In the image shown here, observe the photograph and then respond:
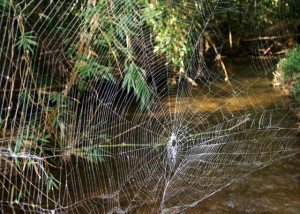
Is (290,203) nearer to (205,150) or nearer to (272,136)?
(205,150)

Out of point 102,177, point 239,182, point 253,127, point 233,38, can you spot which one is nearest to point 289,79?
point 253,127

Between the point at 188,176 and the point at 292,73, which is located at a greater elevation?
the point at 292,73

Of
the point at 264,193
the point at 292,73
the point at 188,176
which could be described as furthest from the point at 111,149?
the point at 292,73

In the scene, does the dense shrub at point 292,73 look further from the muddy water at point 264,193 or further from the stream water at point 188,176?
the muddy water at point 264,193

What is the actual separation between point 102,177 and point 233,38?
10.4 meters

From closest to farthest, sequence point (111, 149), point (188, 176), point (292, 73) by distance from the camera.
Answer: point (188, 176) → point (111, 149) → point (292, 73)

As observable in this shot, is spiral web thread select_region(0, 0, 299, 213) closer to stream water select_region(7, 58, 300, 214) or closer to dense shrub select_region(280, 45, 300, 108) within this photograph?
stream water select_region(7, 58, 300, 214)

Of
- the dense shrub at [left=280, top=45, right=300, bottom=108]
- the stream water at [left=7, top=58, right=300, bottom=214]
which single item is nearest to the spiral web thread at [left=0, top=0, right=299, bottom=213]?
the stream water at [left=7, top=58, right=300, bottom=214]

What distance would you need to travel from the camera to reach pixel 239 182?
2.78m

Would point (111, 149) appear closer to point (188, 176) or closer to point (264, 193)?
point (188, 176)

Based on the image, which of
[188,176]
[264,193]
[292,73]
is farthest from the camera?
[292,73]

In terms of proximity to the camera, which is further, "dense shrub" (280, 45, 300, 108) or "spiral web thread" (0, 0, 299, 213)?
"dense shrub" (280, 45, 300, 108)

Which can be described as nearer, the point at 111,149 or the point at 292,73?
the point at 111,149

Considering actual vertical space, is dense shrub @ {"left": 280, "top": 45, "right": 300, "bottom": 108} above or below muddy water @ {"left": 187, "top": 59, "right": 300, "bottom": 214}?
above
